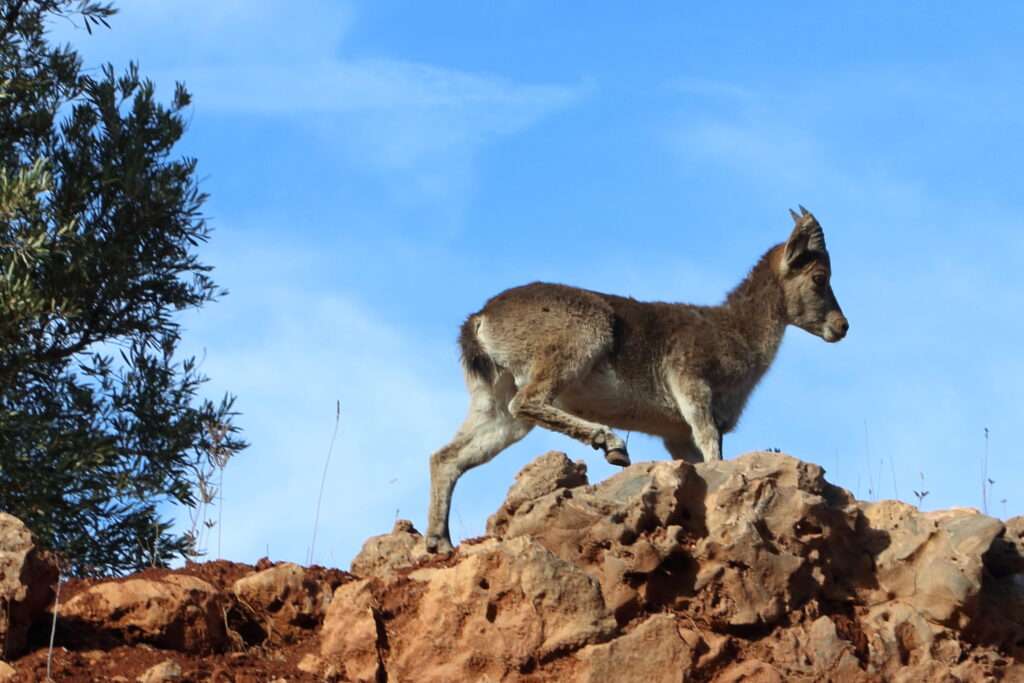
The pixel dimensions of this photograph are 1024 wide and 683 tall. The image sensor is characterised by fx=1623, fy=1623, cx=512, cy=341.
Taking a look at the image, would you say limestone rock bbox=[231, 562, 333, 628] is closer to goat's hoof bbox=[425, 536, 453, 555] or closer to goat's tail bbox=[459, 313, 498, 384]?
goat's hoof bbox=[425, 536, 453, 555]

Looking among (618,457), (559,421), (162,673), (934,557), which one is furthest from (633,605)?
(559,421)

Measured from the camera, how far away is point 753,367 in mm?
13977

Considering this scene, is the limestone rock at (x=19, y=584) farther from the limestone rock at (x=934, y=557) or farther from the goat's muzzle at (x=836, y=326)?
the goat's muzzle at (x=836, y=326)

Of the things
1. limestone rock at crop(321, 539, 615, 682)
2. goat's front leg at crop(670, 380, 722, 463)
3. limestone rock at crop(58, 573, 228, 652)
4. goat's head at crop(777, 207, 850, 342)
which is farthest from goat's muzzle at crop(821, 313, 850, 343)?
limestone rock at crop(58, 573, 228, 652)

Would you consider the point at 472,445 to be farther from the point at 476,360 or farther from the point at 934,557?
the point at 934,557

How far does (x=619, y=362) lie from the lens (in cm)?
1310

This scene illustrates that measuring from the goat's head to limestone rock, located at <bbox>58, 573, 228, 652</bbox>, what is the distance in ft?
26.1

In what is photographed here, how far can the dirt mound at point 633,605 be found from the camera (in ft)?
24.5

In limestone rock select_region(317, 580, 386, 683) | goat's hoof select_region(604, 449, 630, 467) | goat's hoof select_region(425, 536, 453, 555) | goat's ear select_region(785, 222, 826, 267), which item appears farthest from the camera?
goat's ear select_region(785, 222, 826, 267)

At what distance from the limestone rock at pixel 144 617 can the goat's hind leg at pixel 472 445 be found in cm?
307

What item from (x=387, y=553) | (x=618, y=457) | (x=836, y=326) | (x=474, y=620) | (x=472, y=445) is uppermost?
(x=836, y=326)

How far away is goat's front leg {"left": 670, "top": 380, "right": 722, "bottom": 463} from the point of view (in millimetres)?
12945

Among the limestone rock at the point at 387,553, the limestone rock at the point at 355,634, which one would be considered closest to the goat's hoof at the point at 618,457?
the limestone rock at the point at 387,553

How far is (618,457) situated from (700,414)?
166 cm
